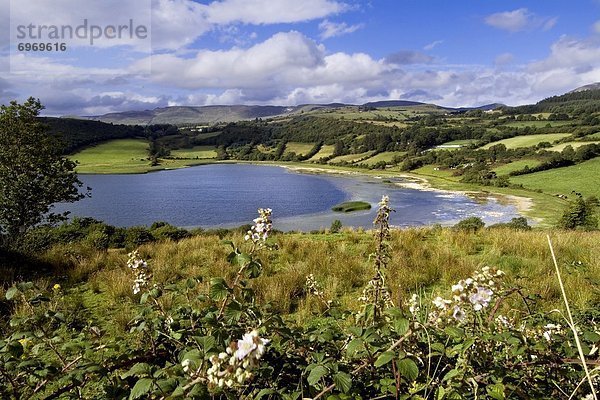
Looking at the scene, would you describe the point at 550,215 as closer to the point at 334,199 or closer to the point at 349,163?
the point at 334,199

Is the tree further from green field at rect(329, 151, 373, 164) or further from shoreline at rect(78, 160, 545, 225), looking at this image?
green field at rect(329, 151, 373, 164)

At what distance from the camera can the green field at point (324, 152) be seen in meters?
134

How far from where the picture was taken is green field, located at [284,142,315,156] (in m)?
143

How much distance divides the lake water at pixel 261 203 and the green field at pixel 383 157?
34042 mm

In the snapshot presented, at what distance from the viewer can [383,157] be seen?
117m

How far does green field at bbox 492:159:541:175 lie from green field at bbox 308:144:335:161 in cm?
6026

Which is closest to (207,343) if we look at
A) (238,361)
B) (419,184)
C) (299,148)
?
(238,361)

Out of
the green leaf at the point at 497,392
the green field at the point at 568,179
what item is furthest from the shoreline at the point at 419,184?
the green leaf at the point at 497,392

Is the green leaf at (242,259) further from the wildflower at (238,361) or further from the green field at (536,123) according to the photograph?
the green field at (536,123)

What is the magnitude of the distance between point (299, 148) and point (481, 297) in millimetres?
147824

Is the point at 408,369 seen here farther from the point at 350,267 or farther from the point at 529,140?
the point at 529,140

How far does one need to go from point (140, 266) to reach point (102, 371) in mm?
1274

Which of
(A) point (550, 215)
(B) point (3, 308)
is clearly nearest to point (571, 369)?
(B) point (3, 308)

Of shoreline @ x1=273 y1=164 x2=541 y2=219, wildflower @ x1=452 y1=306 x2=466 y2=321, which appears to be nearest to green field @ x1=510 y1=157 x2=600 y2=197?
shoreline @ x1=273 y1=164 x2=541 y2=219
